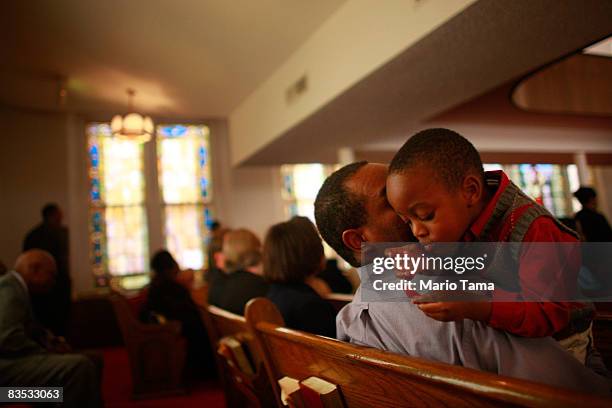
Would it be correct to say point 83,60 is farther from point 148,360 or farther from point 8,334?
point 8,334

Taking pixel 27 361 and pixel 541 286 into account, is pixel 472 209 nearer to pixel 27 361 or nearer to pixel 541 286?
pixel 541 286

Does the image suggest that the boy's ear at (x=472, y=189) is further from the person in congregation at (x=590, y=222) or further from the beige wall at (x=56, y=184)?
the beige wall at (x=56, y=184)

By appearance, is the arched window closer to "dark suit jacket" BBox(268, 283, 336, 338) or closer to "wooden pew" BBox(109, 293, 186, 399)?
"wooden pew" BBox(109, 293, 186, 399)

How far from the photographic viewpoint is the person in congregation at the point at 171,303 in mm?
3828

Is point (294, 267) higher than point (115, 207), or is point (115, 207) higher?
point (115, 207)

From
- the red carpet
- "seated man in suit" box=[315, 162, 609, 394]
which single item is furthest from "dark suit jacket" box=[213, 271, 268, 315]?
"seated man in suit" box=[315, 162, 609, 394]

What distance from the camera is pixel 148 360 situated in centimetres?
367

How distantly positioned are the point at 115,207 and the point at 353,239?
673 cm

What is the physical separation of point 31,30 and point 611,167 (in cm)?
482

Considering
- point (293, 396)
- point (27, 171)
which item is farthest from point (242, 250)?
point (27, 171)

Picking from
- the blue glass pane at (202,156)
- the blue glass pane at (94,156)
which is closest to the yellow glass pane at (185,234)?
the blue glass pane at (202,156)

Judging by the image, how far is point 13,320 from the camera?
2.36 meters

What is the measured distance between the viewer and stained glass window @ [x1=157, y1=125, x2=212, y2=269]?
24.3 ft

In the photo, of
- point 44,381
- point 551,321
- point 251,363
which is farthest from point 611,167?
point 44,381
